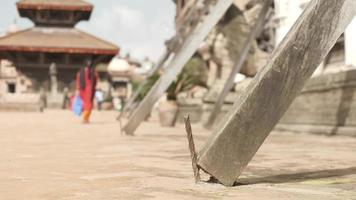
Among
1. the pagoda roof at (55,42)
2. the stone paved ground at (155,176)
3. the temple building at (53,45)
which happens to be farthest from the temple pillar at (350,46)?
the pagoda roof at (55,42)

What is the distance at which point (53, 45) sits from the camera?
3102 cm

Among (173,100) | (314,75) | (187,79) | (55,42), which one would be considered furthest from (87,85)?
(55,42)

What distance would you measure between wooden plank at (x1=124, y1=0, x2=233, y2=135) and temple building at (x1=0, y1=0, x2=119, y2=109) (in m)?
24.8

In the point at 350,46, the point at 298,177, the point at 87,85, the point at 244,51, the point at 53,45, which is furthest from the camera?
the point at 53,45

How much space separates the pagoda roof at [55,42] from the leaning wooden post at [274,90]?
2929 cm

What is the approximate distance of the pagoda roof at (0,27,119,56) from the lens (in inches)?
1195

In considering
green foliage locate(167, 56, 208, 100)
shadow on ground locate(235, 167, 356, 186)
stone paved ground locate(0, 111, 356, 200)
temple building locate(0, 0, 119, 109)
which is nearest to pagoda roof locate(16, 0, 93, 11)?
temple building locate(0, 0, 119, 109)

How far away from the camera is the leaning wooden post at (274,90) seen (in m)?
2.29

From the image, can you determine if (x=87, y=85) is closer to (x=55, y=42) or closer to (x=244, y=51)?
(x=244, y=51)

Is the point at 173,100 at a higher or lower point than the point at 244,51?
lower

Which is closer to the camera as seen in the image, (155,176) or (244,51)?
(155,176)

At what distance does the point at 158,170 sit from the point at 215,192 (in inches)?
35.7

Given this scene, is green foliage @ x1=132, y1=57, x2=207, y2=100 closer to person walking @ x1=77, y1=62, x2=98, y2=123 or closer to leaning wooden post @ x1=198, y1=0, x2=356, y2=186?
person walking @ x1=77, y1=62, x2=98, y2=123

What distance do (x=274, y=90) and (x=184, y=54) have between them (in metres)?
3.06
